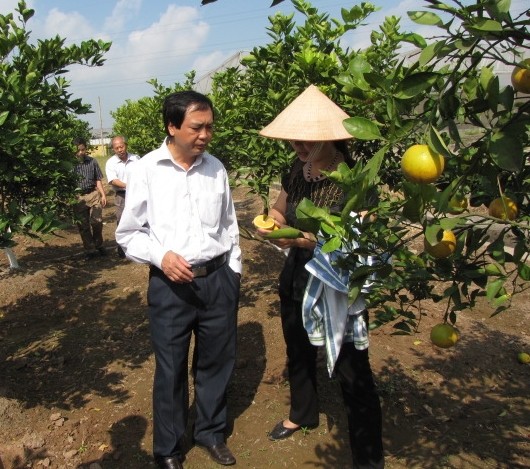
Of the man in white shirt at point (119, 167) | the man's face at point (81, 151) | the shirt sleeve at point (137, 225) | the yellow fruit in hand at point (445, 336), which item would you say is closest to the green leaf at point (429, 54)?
the yellow fruit in hand at point (445, 336)

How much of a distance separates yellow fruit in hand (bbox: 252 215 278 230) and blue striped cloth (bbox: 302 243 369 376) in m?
0.24

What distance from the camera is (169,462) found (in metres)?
2.45

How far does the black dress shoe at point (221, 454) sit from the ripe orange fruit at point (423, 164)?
81.6 inches

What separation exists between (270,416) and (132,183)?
1.53m

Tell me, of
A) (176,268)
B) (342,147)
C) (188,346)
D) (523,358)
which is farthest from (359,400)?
(523,358)

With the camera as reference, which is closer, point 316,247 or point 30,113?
point 316,247

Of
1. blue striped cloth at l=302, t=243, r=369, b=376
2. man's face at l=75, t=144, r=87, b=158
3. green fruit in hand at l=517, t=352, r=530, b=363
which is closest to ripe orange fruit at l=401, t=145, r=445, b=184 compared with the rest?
blue striped cloth at l=302, t=243, r=369, b=376

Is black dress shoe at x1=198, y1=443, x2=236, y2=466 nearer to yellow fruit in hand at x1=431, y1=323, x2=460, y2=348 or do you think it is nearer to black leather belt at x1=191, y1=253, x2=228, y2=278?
black leather belt at x1=191, y1=253, x2=228, y2=278

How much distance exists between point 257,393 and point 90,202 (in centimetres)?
450

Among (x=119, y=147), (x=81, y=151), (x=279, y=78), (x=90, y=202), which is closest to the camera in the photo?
(x=279, y=78)

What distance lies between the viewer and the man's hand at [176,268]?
2.20 metres

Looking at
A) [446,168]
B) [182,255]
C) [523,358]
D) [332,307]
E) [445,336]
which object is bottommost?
[523,358]

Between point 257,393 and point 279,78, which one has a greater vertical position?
point 279,78

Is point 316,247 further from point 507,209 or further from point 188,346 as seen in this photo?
point 507,209
